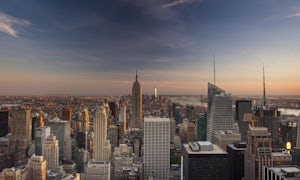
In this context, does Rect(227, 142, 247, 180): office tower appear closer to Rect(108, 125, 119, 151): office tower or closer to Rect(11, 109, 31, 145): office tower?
Rect(108, 125, 119, 151): office tower

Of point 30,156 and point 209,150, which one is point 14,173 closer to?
point 30,156

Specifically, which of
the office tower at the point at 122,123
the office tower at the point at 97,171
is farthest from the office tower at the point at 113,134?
the office tower at the point at 97,171

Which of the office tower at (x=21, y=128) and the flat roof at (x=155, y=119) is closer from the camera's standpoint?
the office tower at (x=21, y=128)

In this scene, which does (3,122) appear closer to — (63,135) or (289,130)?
(63,135)

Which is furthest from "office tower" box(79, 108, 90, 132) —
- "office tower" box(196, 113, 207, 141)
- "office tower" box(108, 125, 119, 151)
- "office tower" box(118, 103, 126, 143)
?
"office tower" box(196, 113, 207, 141)

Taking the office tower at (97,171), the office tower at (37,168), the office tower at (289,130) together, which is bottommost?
the office tower at (97,171)

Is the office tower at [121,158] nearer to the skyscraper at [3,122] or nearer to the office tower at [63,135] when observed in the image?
the office tower at [63,135]
